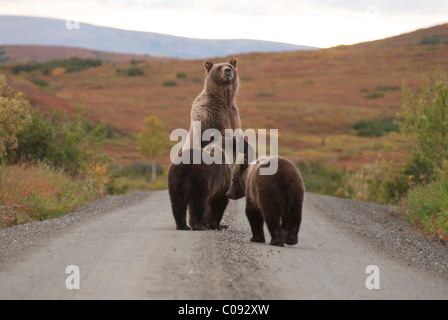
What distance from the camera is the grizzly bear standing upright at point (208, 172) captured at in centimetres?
1084

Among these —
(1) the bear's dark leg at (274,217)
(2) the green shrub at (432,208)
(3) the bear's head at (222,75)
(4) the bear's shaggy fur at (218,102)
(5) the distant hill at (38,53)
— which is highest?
(3) the bear's head at (222,75)

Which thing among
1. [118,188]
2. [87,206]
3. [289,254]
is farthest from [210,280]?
[118,188]

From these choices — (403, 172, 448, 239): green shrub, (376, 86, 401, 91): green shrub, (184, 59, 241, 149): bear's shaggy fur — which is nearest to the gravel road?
(403, 172, 448, 239): green shrub

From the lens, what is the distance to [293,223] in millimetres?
9984

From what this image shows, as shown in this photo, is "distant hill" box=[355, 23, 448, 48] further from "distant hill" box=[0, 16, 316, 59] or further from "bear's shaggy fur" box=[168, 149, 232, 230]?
"bear's shaggy fur" box=[168, 149, 232, 230]

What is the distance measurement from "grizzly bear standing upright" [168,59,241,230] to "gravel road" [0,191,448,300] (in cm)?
42

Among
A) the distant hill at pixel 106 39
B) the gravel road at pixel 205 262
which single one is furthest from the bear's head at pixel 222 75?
the distant hill at pixel 106 39

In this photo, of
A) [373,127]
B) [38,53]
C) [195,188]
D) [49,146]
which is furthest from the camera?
[38,53]

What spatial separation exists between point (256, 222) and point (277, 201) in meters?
0.80

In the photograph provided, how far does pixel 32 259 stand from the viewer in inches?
339

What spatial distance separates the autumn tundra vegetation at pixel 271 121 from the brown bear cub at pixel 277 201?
516 cm

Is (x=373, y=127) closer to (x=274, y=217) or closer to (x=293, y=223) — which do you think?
(x=293, y=223)

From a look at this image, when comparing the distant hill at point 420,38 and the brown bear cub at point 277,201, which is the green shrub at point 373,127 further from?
the brown bear cub at point 277,201

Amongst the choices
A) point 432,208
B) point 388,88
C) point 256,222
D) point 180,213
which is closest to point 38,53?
point 388,88
